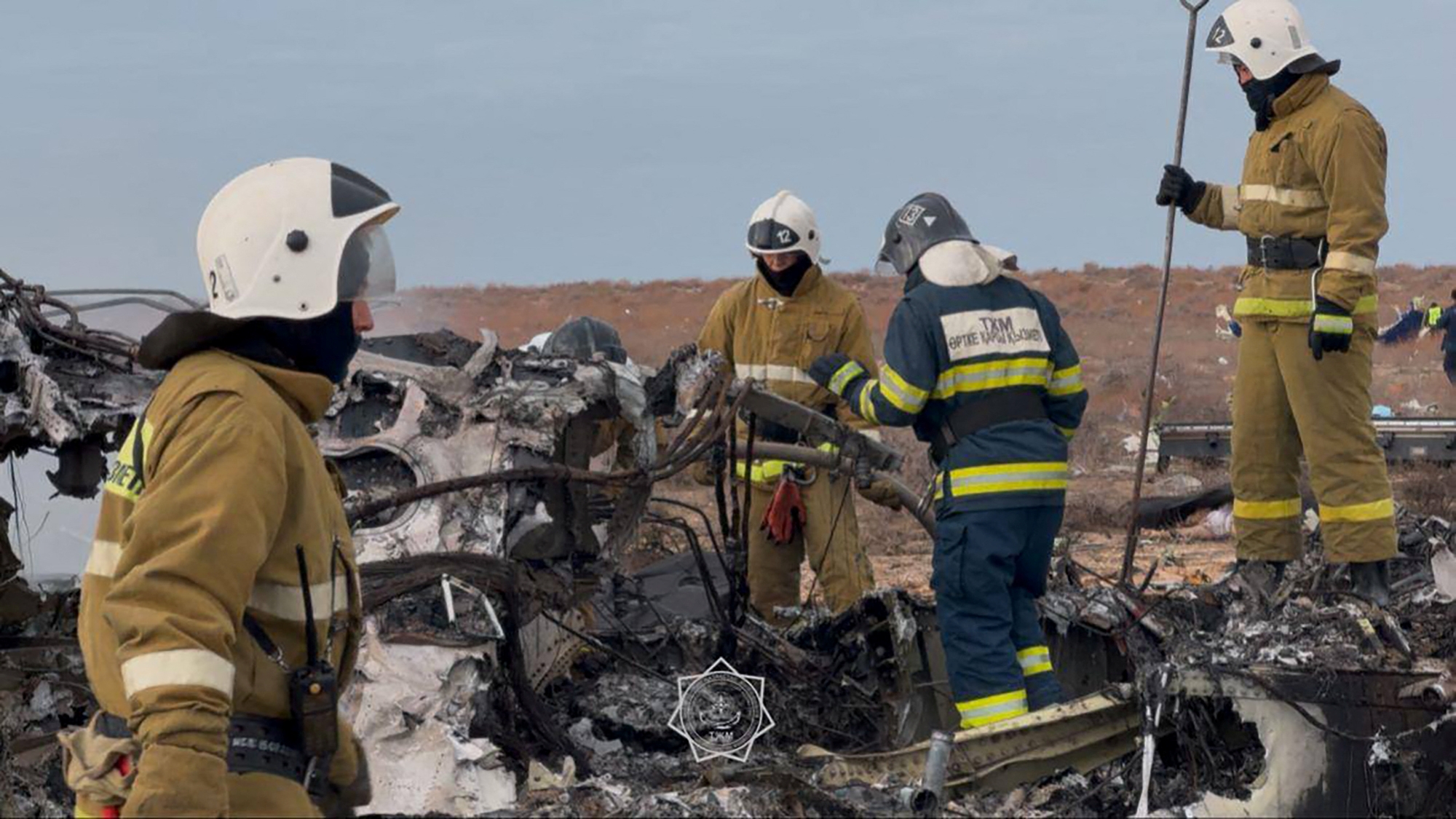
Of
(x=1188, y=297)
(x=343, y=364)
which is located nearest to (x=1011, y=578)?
(x=343, y=364)

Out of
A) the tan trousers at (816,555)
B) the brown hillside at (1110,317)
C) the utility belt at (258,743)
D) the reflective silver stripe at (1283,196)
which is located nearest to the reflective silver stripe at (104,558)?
the utility belt at (258,743)

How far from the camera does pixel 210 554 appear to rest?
2.92 metres

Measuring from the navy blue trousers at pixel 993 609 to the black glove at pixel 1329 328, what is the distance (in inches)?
47.3

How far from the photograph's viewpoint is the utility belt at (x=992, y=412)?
6.45m

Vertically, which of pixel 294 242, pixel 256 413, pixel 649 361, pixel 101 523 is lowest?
pixel 649 361

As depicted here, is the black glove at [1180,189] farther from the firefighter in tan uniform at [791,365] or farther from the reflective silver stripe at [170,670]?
the reflective silver stripe at [170,670]

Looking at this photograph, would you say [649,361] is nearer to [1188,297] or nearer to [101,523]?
[1188,297]

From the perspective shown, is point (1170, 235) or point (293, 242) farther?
point (1170, 235)

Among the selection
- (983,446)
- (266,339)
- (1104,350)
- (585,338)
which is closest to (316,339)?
(266,339)

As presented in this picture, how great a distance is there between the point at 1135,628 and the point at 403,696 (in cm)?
289

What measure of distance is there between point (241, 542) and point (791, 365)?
5.92 meters

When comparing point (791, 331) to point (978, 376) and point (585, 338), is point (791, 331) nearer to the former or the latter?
point (585, 338)

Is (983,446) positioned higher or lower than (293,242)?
lower

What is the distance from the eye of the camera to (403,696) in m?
5.34
